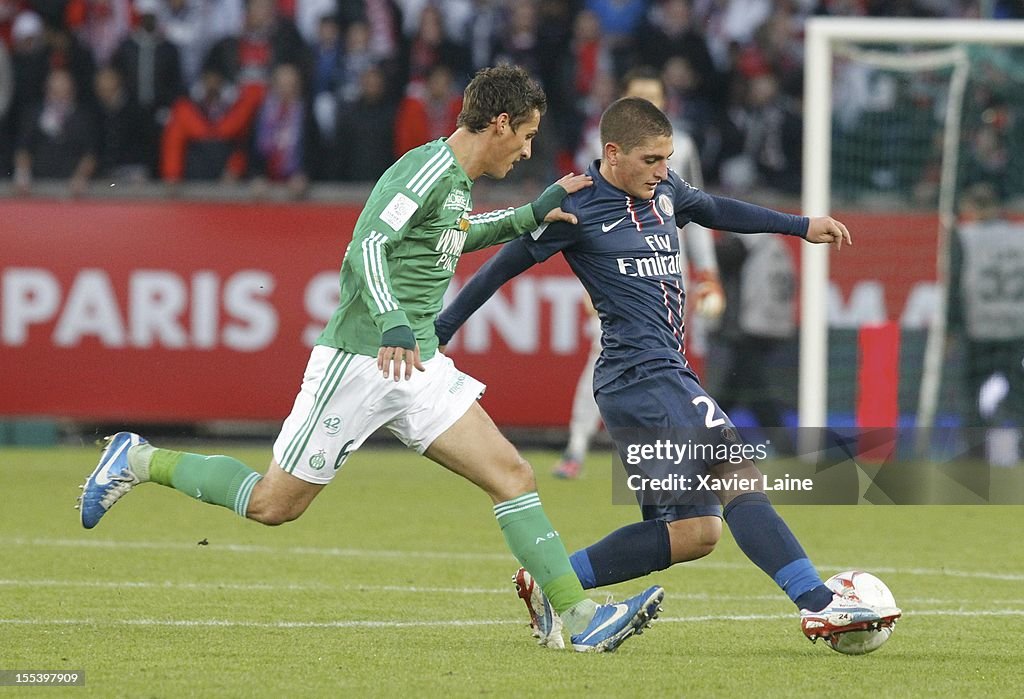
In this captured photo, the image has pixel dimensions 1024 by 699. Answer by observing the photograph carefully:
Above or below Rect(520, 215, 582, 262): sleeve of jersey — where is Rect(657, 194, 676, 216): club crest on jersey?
above

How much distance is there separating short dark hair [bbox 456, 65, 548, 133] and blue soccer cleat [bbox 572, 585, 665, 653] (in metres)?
1.67

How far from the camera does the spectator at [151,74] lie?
15.3 metres

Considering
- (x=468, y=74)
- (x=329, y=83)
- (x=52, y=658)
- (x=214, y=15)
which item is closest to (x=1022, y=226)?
(x=468, y=74)

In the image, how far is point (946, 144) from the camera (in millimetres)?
14266

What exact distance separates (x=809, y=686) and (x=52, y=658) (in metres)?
2.38

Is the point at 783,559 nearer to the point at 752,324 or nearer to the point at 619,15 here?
the point at 752,324

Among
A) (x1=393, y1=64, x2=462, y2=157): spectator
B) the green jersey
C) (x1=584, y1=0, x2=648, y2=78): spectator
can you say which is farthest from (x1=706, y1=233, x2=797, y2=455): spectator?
the green jersey

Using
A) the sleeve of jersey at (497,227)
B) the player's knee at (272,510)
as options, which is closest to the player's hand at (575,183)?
the sleeve of jersey at (497,227)

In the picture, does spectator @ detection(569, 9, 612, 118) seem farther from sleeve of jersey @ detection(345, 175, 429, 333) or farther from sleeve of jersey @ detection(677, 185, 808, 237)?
sleeve of jersey @ detection(345, 175, 429, 333)

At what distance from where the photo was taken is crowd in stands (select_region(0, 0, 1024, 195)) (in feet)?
49.4

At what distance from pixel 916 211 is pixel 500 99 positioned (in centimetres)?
850

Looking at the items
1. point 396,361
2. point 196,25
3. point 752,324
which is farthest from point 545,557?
point 196,25

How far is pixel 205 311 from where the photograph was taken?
13.8 metres

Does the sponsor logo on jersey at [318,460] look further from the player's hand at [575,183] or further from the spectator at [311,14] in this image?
the spectator at [311,14]
